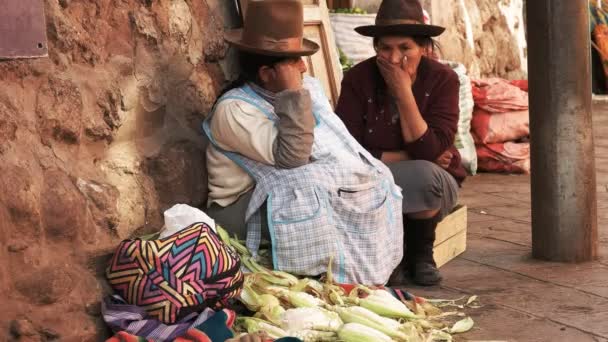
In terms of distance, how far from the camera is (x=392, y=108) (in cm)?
488

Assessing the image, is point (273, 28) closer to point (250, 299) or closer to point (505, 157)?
point (250, 299)

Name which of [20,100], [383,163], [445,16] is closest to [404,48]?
[383,163]

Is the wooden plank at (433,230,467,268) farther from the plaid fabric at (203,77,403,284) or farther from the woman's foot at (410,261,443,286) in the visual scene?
the plaid fabric at (203,77,403,284)

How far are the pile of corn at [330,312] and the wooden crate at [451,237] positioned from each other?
2.24ft

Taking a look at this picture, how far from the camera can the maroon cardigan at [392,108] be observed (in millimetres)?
4824

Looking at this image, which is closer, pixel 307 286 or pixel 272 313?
pixel 272 313

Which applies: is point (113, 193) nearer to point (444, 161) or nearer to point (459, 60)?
point (444, 161)

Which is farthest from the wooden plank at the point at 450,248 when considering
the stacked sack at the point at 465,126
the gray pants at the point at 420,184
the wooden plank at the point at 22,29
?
the wooden plank at the point at 22,29

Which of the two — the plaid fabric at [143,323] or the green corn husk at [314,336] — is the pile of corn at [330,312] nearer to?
the green corn husk at [314,336]

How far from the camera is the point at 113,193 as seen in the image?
3857 millimetres

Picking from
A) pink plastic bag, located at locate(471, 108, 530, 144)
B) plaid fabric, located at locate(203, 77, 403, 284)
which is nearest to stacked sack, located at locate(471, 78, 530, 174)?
pink plastic bag, located at locate(471, 108, 530, 144)

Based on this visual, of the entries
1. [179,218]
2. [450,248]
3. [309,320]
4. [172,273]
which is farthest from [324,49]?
[172,273]

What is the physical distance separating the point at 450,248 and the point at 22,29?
2.61 meters

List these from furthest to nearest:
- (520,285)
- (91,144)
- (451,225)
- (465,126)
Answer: (465,126)
(451,225)
(520,285)
(91,144)
